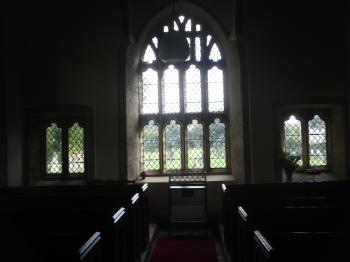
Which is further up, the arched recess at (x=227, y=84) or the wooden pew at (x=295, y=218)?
the arched recess at (x=227, y=84)

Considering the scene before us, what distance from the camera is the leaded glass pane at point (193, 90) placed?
7156 millimetres

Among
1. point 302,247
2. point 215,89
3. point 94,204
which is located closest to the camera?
point 302,247

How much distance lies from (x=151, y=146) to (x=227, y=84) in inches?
80.6

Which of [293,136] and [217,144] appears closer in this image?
[293,136]

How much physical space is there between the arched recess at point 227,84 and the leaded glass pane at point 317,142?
1535 mm

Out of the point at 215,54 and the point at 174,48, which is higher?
the point at 215,54

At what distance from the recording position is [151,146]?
23.5 feet

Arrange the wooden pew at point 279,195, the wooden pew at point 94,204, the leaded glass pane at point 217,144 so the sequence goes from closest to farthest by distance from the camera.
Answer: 1. the wooden pew at point 279,195
2. the wooden pew at point 94,204
3. the leaded glass pane at point 217,144

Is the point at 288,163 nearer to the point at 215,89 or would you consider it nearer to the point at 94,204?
the point at 215,89

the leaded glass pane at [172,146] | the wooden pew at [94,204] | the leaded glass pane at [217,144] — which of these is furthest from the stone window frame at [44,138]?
the leaded glass pane at [217,144]

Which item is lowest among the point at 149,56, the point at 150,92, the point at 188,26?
the point at 150,92

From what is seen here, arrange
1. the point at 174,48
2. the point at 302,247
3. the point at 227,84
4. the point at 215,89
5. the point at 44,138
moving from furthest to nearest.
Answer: the point at 215,89 → the point at 227,84 → the point at 44,138 → the point at 174,48 → the point at 302,247

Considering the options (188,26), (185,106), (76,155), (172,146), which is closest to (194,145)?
(172,146)

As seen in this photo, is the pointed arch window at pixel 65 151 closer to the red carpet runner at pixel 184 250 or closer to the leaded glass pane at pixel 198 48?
the red carpet runner at pixel 184 250
